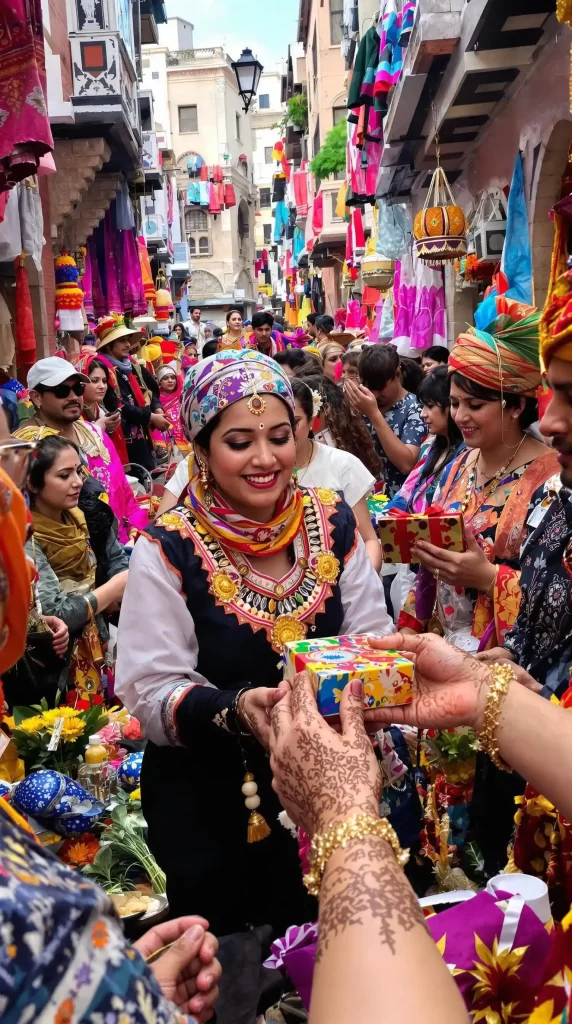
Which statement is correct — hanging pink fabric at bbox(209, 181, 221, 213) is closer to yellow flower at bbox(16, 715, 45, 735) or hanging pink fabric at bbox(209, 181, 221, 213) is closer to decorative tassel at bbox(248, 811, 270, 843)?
yellow flower at bbox(16, 715, 45, 735)

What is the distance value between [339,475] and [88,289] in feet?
32.9

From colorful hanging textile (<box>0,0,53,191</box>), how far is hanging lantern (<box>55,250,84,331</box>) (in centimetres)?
593

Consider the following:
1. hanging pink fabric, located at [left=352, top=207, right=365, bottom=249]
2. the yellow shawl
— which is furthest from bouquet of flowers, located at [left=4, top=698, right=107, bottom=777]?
hanging pink fabric, located at [left=352, top=207, right=365, bottom=249]

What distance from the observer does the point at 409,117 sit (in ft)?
33.9

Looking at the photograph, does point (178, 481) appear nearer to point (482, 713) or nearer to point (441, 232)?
point (482, 713)

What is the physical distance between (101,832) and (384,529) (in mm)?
1522

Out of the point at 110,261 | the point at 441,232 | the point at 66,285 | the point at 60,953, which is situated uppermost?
the point at 110,261

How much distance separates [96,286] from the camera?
1381 cm

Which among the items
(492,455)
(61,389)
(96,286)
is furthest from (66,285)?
(492,455)

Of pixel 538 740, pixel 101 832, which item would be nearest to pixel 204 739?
pixel 538 740

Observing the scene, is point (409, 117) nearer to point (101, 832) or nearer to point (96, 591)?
point (96, 591)

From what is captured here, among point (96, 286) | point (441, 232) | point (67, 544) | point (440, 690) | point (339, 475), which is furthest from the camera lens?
point (96, 286)

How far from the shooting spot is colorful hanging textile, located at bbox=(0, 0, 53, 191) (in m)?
4.39

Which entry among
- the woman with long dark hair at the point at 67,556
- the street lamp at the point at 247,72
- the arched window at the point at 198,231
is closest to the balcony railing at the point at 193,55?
the arched window at the point at 198,231
